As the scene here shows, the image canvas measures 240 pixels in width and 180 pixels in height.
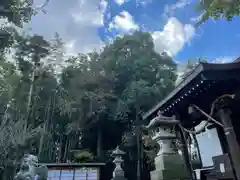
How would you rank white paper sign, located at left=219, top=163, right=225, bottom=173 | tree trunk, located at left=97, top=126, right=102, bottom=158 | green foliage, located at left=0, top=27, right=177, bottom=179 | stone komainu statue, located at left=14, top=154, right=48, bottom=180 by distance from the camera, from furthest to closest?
1. tree trunk, located at left=97, top=126, right=102, bottom=158
2. green foliage, located at left=0, top=27, right=177, bottom=179
3. white paper sign, located at left=219, top=163, right=225, bottom=173
4. stone komainu statue, located at left=14, top=154, right=48, bottom=180

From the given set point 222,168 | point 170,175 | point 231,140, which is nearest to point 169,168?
point 170,175

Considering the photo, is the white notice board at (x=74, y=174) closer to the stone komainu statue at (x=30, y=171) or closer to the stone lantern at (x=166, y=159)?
the stone komainu statue at (x=30, y=171)

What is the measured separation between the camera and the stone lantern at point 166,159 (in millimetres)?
2646

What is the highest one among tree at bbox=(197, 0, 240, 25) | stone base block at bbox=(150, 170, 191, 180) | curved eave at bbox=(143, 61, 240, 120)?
tree at bbox=(197, 0, 240, 25)

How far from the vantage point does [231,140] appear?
9.90ft

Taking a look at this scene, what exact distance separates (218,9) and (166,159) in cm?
301

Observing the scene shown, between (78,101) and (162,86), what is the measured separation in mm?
5546

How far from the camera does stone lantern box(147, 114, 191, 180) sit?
2646 millimetres

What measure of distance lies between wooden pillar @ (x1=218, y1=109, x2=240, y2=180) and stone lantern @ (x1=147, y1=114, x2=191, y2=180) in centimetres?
81

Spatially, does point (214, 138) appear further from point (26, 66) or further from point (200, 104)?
point (26, 66)

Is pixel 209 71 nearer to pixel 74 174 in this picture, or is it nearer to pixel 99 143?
pixel 74 174

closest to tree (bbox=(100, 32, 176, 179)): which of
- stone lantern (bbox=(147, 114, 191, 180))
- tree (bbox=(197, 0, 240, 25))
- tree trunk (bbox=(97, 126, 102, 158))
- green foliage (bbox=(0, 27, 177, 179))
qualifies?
green foliage (bbox=(0, 27, 177, 179))

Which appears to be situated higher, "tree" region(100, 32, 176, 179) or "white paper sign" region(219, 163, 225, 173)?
"tree" region(100, 32, 176, 179)

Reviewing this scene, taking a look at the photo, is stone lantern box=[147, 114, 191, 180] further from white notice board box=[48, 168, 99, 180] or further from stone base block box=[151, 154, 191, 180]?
white notice board box=[48, 168, 99, 180]
